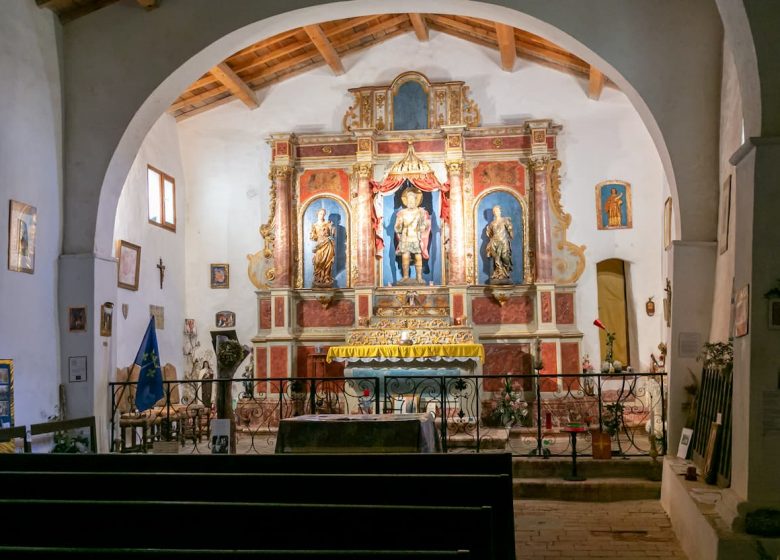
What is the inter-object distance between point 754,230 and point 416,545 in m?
3.64

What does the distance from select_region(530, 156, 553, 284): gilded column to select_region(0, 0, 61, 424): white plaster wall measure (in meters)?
8.55

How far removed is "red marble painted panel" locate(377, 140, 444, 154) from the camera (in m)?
15.4

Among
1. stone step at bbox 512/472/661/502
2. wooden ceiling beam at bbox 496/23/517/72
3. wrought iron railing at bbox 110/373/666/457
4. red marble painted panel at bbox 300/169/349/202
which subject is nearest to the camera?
stone step at bbox 512/472/661/502

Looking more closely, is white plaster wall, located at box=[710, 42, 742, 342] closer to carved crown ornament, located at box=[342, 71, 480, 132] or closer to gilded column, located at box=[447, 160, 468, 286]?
gilded column, located at box=[447, 160, 468, 286]

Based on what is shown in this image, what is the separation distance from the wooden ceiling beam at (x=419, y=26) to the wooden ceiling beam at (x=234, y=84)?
3250mm

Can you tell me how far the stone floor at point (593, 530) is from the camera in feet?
21.7

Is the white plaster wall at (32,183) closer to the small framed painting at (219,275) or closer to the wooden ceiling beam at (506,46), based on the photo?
the small framed painting at (219,275)

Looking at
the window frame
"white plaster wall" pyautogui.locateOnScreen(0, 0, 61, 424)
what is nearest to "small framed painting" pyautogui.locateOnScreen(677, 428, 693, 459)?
"white plaster wall" pyautogui.locateOnScreen(0, 0, 61, 424)

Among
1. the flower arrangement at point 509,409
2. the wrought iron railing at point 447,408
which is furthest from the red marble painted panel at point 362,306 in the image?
the flower arrangement at point 509,409

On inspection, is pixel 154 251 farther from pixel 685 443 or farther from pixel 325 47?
pixel 685 443

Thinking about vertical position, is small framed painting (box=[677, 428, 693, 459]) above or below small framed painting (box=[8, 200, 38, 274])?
below

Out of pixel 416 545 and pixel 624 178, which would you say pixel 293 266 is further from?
pixel 416 545

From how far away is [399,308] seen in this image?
15117 mm

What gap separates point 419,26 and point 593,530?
1006 cm
